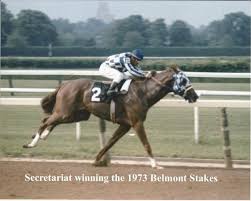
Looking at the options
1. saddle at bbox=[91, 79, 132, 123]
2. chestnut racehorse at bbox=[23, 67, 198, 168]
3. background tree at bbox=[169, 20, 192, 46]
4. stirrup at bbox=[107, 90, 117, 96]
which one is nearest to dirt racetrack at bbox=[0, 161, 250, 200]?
chestnut racehorse at bbox=[23, 67, 198, 168]

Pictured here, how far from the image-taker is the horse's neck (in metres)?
7.81

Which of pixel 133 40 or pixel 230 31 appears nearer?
pixel 133 40

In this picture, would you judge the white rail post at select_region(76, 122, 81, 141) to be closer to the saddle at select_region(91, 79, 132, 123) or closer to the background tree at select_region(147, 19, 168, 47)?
the saddle at select_region(91, 79, 132, 123)

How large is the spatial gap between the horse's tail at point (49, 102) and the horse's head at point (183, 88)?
1.21m

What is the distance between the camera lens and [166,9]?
7.73 metres

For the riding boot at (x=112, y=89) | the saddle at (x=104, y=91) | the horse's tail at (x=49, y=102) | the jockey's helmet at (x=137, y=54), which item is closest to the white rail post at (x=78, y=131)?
the horse's tail at (x=49, y=102)

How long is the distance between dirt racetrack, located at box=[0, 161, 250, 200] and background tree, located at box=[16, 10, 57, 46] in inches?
49.7

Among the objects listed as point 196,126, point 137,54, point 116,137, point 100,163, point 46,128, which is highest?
point 137,54

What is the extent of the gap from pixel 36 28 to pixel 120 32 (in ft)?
2.68

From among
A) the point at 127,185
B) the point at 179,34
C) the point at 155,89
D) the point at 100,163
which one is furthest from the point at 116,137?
the point at 179,34

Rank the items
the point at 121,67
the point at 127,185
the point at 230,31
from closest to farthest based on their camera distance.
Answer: the point at 127,185
the point at 121,67
the point at 230,31

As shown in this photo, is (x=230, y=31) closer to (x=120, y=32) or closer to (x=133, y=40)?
(x=133, y=40)

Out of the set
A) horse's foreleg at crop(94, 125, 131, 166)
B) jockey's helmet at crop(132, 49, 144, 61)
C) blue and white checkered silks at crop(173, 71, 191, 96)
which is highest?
jockey's helmet at crop(132, 49, 144, 61)

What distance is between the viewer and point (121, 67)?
302 inches
